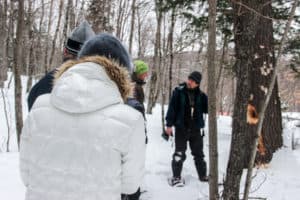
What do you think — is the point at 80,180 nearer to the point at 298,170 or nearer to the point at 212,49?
the point at 212,49

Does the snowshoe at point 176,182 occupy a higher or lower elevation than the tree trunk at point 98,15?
lower

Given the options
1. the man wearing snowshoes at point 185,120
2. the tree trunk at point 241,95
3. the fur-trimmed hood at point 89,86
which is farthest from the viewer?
the man wearing snowshoes at point 185,120

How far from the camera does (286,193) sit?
5.46 meters

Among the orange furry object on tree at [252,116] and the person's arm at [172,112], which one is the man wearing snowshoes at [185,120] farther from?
the orange furry object on tree at [252,116]

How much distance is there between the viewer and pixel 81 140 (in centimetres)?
187

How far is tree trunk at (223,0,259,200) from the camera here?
13.4ft

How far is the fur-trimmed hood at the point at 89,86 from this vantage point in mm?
1855

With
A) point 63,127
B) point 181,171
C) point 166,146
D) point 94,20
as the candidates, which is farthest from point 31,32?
point 63,127

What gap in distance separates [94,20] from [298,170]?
396 inches

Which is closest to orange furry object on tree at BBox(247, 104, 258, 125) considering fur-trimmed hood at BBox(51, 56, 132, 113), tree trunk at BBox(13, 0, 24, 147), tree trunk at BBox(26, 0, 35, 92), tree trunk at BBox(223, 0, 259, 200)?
tree trunk at BBox(223, 0, 259, 200)

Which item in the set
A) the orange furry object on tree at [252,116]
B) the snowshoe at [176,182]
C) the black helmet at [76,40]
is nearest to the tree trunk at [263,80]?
the orange furry object on tree at [252,116]

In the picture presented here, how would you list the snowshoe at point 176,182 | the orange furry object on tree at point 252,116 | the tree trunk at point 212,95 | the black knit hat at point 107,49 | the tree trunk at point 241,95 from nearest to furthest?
the black knit hat at point 107,49 → the tree trunk at point 212,95 → the tree trunk at point 241,95 → the orange furry object on tree at point 252,116 → the snowshoe at point 176,182

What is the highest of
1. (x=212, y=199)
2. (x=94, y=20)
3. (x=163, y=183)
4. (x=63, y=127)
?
(x=94, y=20)

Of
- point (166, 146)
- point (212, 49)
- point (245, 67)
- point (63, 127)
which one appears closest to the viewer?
point (63, 127)
